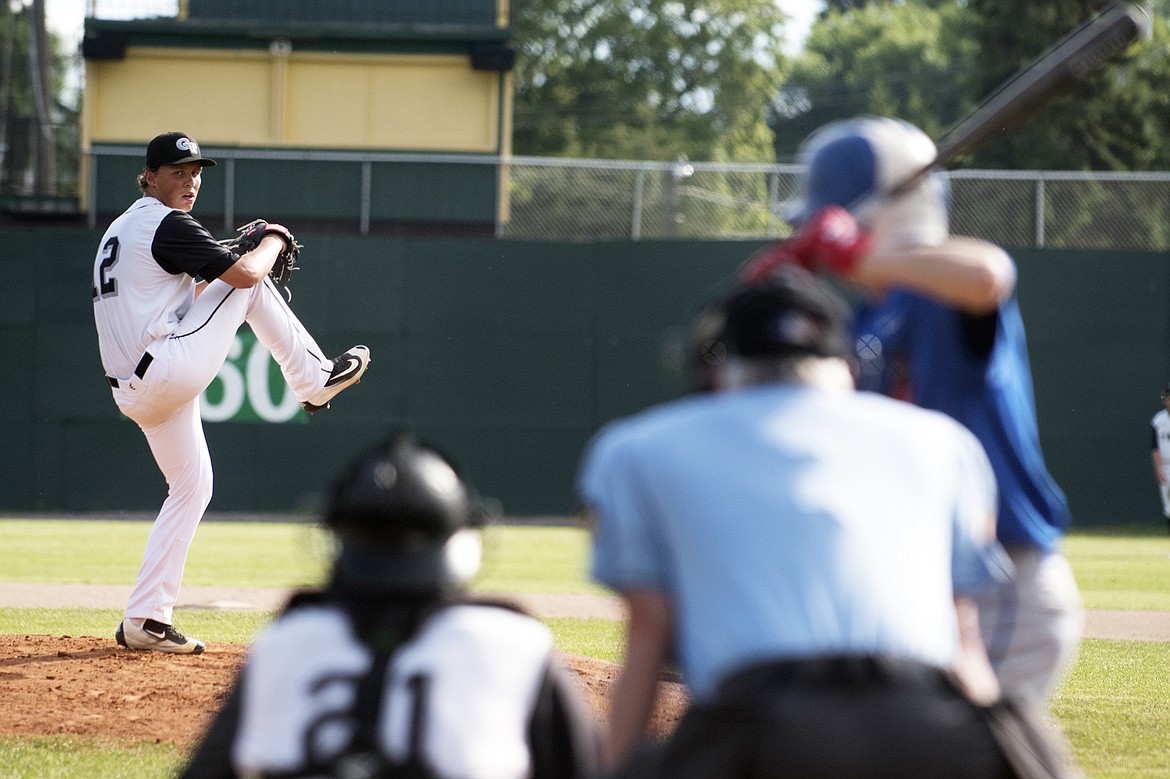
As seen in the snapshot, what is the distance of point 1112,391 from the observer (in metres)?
20.1

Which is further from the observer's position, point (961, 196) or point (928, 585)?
point (961, 196)

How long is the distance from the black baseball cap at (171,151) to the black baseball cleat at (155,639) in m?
2.12

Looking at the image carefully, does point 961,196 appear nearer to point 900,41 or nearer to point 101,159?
point 101,159

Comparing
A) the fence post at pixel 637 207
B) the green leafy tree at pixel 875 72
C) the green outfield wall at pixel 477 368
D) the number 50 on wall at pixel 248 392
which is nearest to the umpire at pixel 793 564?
the green outfield wall at pixel 477 368

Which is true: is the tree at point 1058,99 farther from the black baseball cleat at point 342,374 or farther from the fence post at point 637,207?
the black baseball cleat at point 342,374

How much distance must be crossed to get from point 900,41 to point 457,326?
51251mm

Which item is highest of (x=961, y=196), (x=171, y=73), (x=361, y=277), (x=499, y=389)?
(x=171, y=73)

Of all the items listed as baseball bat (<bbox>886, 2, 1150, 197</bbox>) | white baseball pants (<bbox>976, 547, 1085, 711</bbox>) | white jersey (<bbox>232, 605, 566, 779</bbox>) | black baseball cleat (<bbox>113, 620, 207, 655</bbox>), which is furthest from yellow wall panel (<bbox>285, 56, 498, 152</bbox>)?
white jersey (<bbox>232, 605, 566, 779</bbox>)

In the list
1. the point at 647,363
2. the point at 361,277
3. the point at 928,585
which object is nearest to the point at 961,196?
the point at 647,363

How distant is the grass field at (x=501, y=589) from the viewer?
546cm

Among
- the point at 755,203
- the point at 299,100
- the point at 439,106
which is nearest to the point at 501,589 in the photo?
the point at 755,203

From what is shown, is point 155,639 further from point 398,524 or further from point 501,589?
point 501,589

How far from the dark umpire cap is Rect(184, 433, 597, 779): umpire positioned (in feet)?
1.89

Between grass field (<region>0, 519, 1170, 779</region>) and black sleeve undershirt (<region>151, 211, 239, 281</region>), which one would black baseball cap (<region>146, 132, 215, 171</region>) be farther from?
grass field (<region>0, 519, 1170, 779</region>)
